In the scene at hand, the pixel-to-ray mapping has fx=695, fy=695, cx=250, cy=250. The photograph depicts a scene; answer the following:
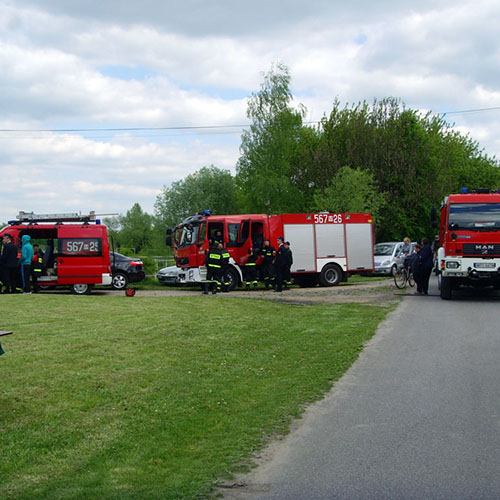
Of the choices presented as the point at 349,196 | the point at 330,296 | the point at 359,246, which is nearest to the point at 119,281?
the point at 330,296

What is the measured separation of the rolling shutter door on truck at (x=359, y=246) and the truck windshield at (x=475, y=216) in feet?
23.1

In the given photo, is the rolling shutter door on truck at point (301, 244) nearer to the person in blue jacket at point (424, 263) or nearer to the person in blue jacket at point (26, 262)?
the person in blue jacket at point (424, 263)

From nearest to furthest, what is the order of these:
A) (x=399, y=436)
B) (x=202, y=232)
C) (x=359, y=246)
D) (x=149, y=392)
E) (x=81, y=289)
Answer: (x=399, y=436)
(x=149, y=392)
(x=81, y=289)
(x=202, y=232)
(x=359, y=246)

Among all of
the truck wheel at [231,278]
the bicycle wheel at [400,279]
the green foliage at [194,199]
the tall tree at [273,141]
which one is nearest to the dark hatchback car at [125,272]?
the truck wheel at [231,278]

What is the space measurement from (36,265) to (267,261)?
7722mm

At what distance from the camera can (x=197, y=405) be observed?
7.23 meters

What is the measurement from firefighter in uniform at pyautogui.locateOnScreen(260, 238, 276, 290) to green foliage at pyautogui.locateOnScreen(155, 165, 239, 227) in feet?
177

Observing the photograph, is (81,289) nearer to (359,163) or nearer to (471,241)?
(471,241)

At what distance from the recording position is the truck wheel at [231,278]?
24047 mm

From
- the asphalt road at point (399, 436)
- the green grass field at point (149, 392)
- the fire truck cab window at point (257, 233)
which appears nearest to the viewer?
the asphalt road at point (399, 436)

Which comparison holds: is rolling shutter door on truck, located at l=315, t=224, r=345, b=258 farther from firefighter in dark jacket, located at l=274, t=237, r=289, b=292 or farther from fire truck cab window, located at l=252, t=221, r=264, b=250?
firefighter in dark jacket, located at l=274, t=237, r=289, b=292

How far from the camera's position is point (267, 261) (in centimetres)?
2406

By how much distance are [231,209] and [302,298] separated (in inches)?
2403

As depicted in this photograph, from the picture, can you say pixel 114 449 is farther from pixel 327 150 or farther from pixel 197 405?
pixel 327 150
